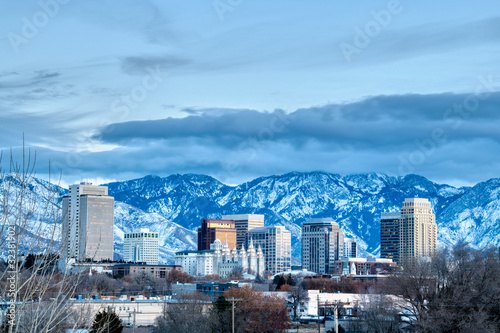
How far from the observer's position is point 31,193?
52.8ft

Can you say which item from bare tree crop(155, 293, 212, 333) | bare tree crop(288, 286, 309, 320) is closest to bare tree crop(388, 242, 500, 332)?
bare tree crop(155, 293, 212, 333)

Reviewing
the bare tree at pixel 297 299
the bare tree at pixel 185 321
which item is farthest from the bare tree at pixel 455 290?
the bare tree at pixel 297 299

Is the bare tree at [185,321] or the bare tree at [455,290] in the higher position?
the bare tree at [455,290]

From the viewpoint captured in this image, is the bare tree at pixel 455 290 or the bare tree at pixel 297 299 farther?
the bare tree at pixel 297 299

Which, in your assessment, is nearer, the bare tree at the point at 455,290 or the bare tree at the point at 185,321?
the bare tree at the point at 455,290

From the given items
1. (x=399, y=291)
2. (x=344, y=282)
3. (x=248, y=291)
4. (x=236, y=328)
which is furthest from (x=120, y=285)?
(x=399, y=291)

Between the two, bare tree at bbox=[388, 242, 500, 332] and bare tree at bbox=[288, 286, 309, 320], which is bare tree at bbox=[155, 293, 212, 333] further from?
bare tree at bbox=[288, 286, 309, 320]

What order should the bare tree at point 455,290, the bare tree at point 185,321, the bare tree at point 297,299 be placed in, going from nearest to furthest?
the bare tree at point 455,290 → the bare tree at point 185,321 → the bare tree at point 297,299

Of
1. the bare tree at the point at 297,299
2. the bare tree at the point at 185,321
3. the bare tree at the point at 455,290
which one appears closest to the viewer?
the bare tree at the point at 455,290

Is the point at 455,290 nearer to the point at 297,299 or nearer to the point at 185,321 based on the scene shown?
the point at 185,321

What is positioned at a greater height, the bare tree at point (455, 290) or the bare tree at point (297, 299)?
the bare tree at point (455, 290)

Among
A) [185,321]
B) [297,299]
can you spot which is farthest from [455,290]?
[297,299]

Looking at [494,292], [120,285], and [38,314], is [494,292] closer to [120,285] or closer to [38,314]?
[38,314]

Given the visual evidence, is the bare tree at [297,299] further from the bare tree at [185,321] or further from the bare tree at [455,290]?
the bare tree at [455,290]
